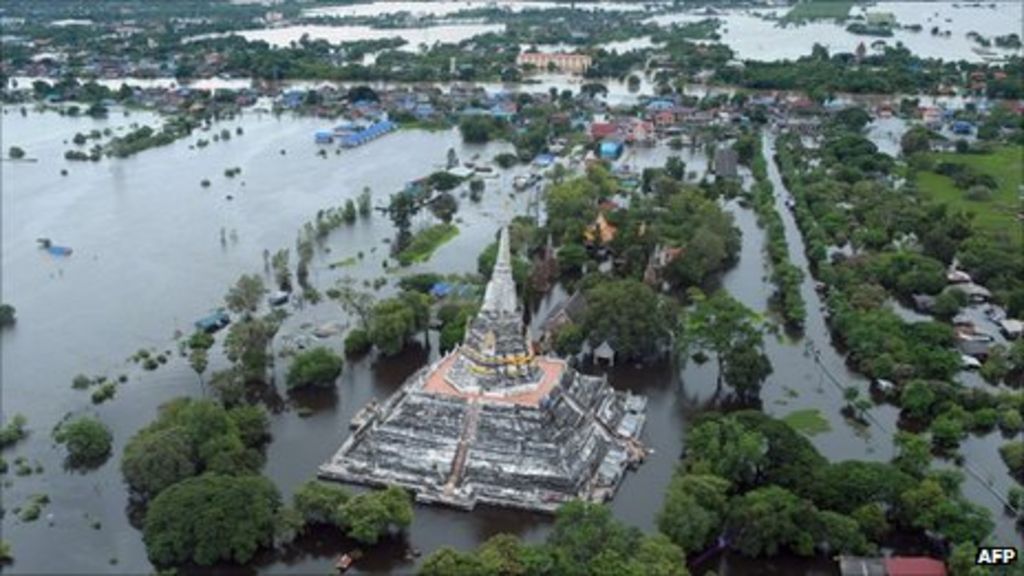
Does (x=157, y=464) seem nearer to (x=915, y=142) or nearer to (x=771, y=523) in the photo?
(x=771, y=523)

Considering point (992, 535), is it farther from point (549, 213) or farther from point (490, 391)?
point (549, 213)

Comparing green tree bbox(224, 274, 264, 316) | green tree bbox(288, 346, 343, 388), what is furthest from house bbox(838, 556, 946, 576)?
green tree bbox(224, 274, 264, 316)

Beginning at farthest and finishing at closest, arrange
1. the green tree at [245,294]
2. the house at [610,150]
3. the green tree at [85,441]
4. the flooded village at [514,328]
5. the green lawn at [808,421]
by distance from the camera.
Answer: the house at [610,150] → the green tree at [245,294] → the green lawn at [808,421] → the green tree at [85,441] → the flooded village at [514,328]

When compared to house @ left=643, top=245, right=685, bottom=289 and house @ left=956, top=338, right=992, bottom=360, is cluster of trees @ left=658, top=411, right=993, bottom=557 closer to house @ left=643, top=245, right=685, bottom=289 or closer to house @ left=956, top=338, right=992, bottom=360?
house @ left=956, top=338, right=992, bottom=360

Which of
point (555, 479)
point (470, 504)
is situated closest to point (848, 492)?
point (555, 479)

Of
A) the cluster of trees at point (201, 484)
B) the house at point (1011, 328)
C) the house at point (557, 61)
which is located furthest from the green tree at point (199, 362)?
the house at point (557, 61)

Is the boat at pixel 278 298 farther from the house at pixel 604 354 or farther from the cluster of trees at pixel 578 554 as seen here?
the cluster of trees at pixel 578 554
